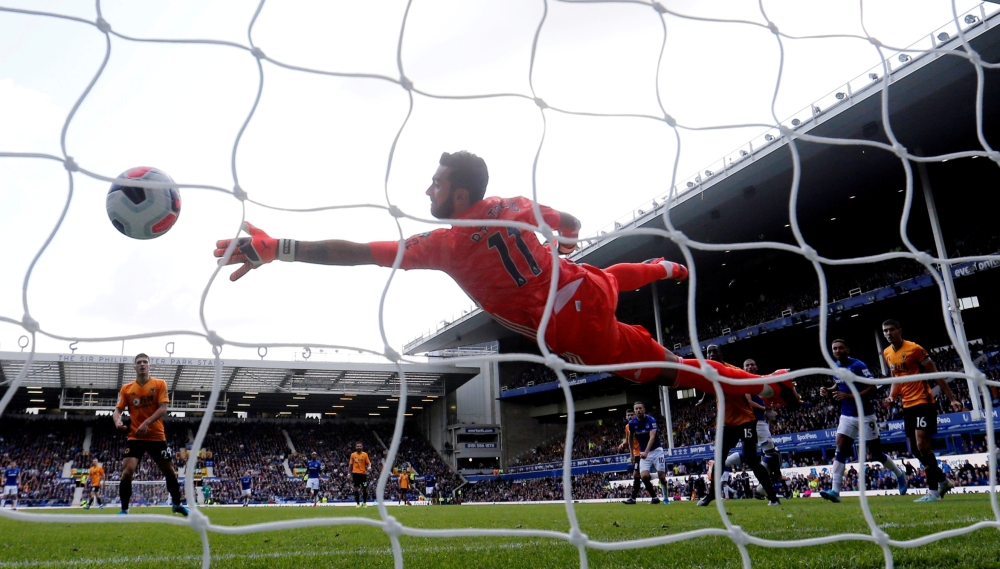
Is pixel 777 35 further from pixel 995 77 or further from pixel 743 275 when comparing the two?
pixel 743 275

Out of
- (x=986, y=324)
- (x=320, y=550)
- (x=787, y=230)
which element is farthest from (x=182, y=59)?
(x=986, y=324)

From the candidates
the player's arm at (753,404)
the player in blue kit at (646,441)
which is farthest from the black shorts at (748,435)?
the player in blue kit at (646,441)

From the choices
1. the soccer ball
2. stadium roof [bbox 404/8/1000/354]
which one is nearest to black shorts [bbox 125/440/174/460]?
the soccer ball

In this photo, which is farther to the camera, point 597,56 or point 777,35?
point 597,56

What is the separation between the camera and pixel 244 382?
31.3 metres

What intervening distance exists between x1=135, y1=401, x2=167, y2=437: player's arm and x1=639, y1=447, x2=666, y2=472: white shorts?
6290 millimetres

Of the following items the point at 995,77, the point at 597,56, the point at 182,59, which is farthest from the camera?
the point at 995,77

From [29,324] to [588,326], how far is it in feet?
7.27

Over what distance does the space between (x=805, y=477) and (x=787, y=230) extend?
29.7ft

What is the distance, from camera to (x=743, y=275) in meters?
29.2

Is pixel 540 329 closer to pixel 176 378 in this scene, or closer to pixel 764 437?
pixel 764 437

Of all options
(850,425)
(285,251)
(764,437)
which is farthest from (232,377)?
(285,251)

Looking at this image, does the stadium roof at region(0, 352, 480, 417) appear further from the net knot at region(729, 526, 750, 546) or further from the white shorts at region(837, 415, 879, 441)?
the net knot at region(729, 526, 750, 546)

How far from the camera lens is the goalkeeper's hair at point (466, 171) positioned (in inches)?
125
